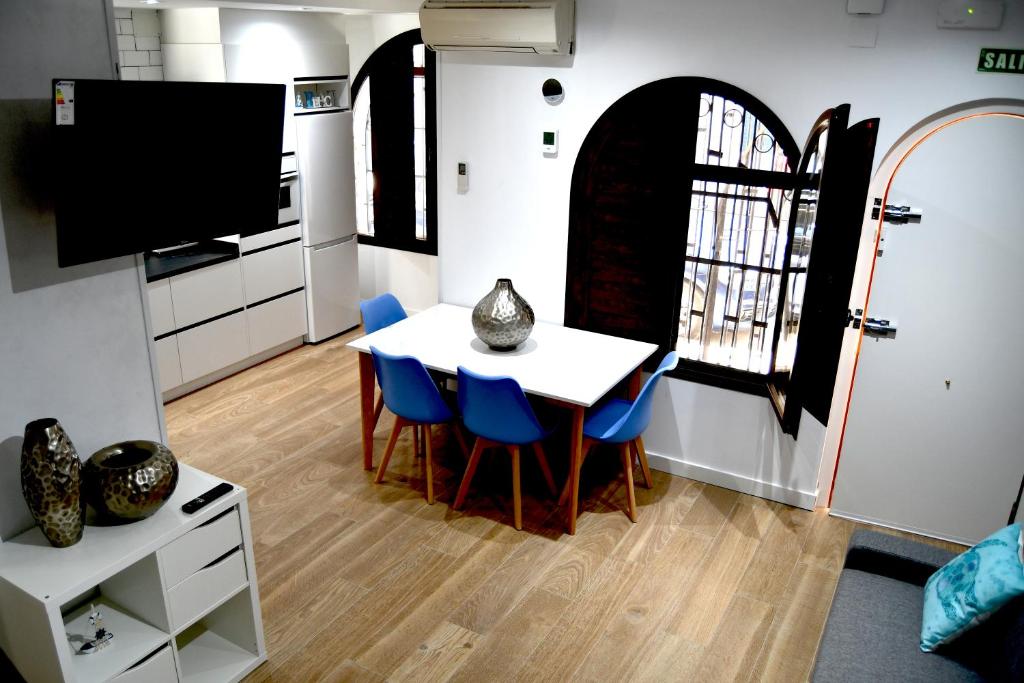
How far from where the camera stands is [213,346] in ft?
17.9

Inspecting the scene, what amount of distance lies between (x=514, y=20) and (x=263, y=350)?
10.0ft

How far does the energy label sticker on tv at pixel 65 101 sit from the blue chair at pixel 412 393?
1.88 metres

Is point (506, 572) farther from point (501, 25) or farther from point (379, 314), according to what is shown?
point (501, 25)

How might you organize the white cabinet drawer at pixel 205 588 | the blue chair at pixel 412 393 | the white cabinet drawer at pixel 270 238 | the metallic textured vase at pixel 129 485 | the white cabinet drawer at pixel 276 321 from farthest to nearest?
1. the white cabinet drawer at pixel 276 321
2. the white cabinet drawer at pixel 270 238
3. the blue chair at pixel 412 393
4. the white cabinet drawer at pixel 205 588
5. the metallic textured vase at pixel 129 485

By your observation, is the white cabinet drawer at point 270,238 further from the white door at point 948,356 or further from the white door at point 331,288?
the white door at point 948,356

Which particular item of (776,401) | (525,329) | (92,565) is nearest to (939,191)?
(776,401)

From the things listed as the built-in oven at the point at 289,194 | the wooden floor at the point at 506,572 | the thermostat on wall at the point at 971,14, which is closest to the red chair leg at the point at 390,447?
the wooden floor at the point at 506,572

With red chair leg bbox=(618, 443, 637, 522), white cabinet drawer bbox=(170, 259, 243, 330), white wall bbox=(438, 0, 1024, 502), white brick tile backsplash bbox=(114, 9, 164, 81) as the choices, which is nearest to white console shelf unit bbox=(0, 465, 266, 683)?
red chair leg bbox=(618, 443, 637, 522)

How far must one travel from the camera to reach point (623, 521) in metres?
4.07

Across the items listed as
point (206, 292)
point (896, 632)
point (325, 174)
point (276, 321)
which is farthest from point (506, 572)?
point (325, 174)

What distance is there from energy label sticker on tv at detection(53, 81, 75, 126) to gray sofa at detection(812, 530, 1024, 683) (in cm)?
272

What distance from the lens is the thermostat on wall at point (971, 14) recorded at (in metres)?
3.25

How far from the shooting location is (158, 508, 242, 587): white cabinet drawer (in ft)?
8.70

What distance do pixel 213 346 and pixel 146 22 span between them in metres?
2.09
